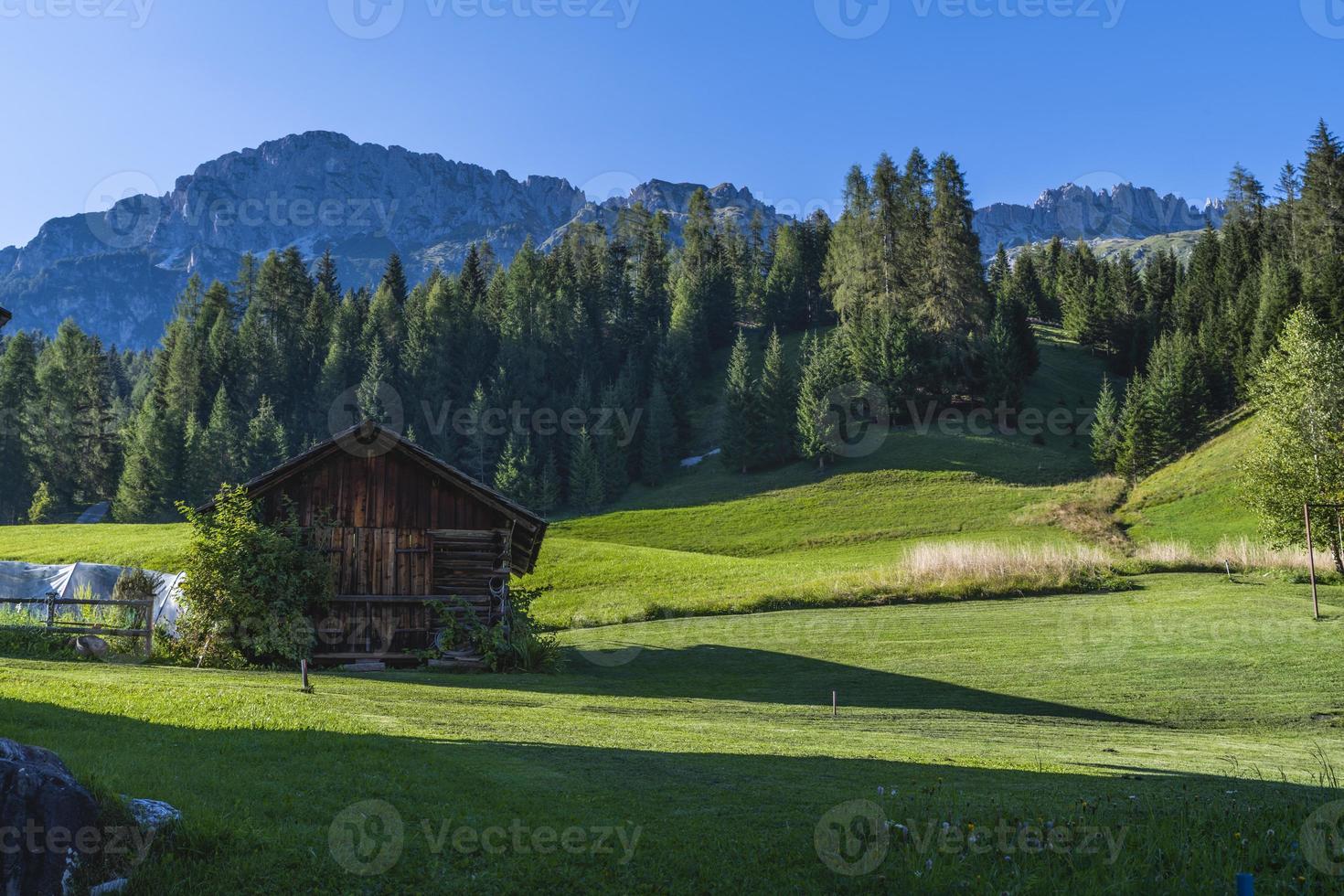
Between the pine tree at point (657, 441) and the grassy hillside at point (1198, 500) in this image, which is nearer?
the grassy hillside at point (1198, 500)

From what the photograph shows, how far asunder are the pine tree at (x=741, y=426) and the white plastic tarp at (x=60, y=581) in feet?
196

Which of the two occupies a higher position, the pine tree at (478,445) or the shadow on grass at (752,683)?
the pine tree at (478,445)

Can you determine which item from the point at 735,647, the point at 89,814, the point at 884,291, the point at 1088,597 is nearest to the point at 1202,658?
the point at 1088,597

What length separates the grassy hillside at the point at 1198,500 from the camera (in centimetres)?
5534

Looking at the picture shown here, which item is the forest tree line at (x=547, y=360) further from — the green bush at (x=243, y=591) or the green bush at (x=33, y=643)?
the green bush at (x=33, y=643)

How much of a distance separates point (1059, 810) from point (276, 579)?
22.6 meters

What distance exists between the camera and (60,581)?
34.2m

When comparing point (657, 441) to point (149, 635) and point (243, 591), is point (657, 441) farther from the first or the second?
point (149, 635)

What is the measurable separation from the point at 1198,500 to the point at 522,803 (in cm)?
6495

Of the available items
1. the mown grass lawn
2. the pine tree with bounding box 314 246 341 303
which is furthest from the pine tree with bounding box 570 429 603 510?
the mown grass lawn
